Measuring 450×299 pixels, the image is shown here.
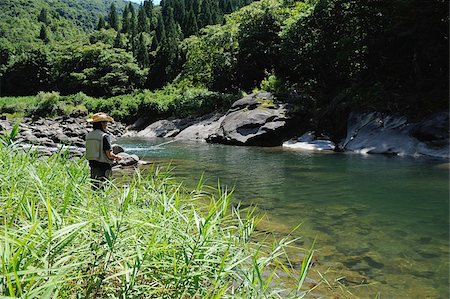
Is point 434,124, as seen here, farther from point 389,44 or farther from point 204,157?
point 204,157

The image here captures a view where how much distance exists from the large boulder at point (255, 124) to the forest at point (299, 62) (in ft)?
4.64

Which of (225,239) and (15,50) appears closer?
(225,239)

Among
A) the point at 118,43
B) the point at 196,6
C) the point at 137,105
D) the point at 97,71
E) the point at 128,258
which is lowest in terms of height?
the point at 128,258

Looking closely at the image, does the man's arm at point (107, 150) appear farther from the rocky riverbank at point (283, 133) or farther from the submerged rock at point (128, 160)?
the submerged rock at point (128, 160)

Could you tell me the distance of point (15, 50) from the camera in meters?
76.6

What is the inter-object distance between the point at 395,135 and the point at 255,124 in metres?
7.99

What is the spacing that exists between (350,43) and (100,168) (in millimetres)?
19271

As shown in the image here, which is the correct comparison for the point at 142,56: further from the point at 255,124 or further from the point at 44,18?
the point at 44,18

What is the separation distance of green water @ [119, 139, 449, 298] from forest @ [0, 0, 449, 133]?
24.1 feet

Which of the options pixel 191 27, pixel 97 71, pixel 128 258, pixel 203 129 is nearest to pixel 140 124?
pixel 203 129

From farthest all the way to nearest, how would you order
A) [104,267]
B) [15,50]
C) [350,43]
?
[15,50] < [350,43] < [104,267]

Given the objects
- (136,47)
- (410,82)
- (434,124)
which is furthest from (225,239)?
(136,47)

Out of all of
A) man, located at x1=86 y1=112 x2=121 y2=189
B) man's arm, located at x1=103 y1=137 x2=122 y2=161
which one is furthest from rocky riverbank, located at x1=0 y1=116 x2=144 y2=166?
man's arm, located at x1=103 y1=137 x2=122 y2=161

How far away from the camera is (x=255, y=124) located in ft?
75.4
